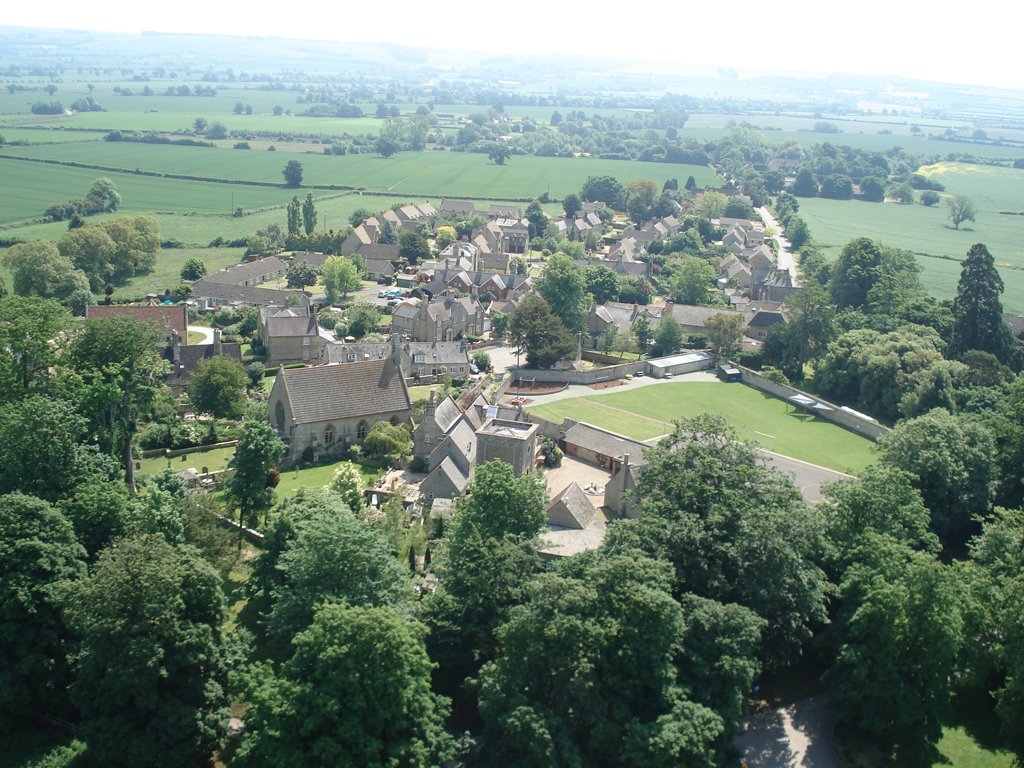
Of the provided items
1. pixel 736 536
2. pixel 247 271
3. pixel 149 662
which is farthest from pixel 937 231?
Answer: pixel 149 662

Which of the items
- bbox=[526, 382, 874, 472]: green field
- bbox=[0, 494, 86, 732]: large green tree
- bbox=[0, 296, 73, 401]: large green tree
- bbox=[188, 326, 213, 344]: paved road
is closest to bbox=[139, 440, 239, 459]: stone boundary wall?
bbox=[0, 296, 73, 401]: large green tree

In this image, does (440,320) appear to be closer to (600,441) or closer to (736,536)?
(600,441)

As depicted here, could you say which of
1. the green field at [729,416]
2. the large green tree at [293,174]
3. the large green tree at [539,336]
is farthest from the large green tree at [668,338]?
the large green tree at [293,174]

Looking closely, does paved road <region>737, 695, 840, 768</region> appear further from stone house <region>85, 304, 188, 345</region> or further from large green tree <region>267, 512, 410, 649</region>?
stone house <region>85, 304, 188, 345</region>

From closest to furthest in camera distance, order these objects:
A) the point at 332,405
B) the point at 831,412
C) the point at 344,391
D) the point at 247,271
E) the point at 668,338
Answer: the point at 332,405
the point at 344,391
the point at 831,412
the point at 668,338
the point at 247,271

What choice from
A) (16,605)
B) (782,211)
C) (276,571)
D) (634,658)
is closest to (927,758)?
(634,658)

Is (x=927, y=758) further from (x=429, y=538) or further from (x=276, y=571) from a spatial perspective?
(x=276, y=571)
